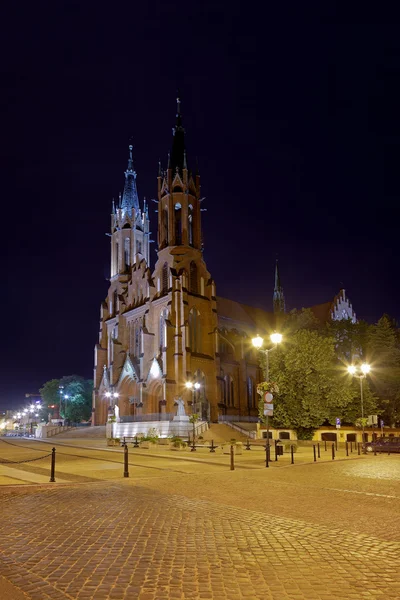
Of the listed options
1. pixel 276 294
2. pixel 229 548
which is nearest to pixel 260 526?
→ pixel 229 548

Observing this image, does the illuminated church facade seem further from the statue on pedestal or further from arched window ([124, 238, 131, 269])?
the statue on pedestal

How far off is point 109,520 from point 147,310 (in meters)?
59.0

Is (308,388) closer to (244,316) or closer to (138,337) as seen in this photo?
(138,337)

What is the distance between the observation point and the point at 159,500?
11109 millimetres

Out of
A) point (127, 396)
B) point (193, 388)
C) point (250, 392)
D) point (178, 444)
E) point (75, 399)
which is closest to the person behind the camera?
point (178, 444)

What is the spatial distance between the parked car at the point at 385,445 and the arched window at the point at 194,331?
112 ft

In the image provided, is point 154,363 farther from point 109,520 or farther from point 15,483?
point 109,520

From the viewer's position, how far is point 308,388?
136 ft

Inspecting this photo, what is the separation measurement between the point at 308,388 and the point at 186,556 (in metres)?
36.5

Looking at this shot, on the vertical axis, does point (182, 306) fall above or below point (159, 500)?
above

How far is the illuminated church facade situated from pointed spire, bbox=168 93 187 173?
0.15 m

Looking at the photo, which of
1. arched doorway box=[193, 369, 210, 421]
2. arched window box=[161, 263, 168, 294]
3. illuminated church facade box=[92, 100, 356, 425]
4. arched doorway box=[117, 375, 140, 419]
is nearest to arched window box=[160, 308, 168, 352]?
illuminated church facade box=[92, 100, 356, 425]

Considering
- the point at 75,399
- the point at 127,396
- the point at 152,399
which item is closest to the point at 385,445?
the point at 152,399

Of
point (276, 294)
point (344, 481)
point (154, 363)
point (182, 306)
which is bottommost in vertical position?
point (344, 481)
